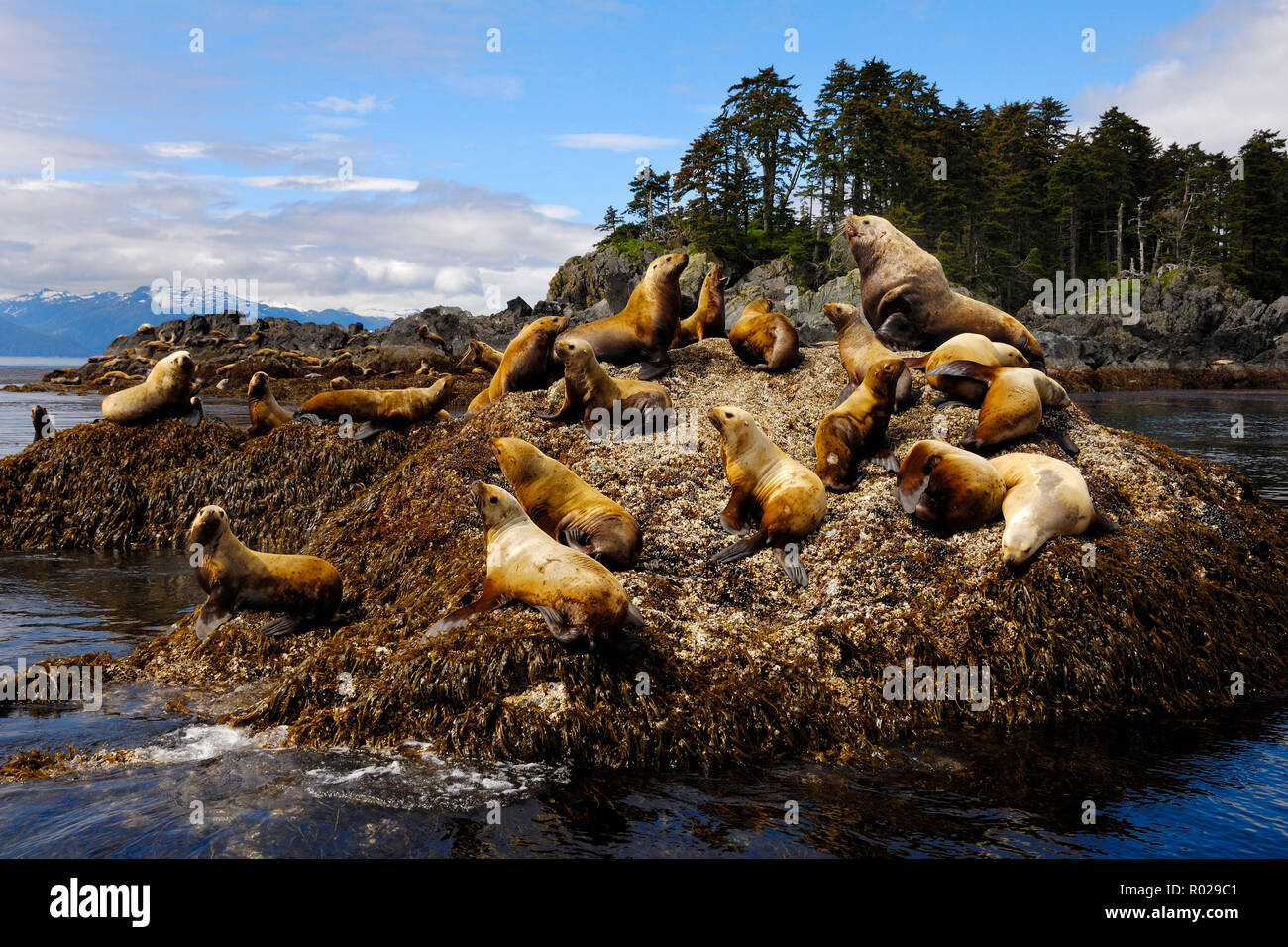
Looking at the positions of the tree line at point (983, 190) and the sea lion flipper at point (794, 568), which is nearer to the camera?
the sea lion flipper at point (794, 568)

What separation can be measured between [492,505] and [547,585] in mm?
895

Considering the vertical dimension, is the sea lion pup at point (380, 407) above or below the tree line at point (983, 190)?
below

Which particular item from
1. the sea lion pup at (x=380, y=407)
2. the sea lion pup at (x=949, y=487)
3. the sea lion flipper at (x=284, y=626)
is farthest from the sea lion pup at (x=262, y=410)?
the sea lion pup at (x=949, y=487)

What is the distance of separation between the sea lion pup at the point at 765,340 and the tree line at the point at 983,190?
47.5 m

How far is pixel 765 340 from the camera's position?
9.91 m

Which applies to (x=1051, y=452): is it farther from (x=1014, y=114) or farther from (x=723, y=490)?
(x=1014, y=114)

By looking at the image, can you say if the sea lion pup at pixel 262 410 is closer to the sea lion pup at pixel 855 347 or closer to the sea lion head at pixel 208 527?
the sea lion head at pixel 208 527

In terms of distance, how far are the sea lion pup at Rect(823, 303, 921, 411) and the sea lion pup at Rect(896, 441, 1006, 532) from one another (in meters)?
1.38

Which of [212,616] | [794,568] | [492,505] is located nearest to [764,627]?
[794,568]

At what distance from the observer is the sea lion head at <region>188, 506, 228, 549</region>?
6734mm

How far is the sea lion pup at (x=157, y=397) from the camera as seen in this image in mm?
13242
